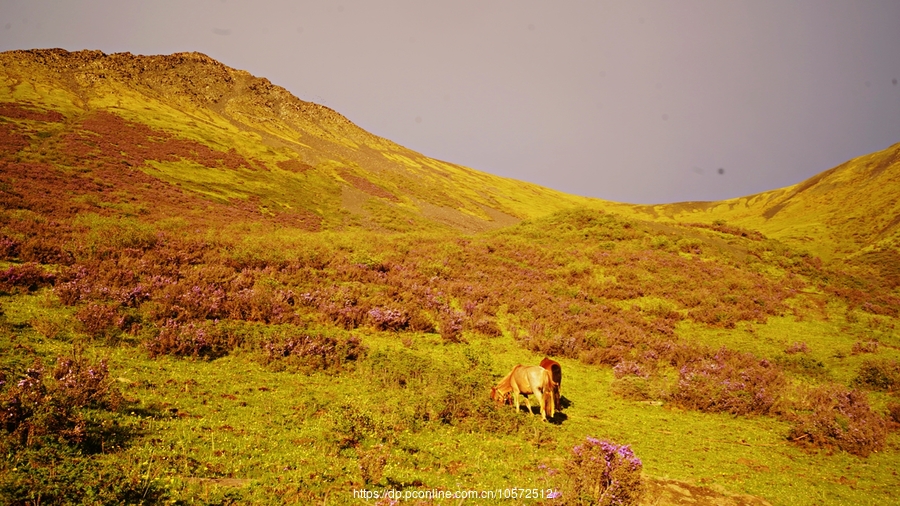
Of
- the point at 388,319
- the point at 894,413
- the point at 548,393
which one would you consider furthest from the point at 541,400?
the point at 894,413

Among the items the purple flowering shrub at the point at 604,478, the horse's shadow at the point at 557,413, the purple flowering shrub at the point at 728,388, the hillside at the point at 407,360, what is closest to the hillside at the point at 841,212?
the hillside at the point at 407,360

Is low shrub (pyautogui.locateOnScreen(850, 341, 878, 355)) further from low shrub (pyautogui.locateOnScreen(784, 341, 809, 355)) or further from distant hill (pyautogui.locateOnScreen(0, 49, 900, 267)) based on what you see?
distant hill (pyautogui.locateOnScreen(0, 49, 900, 267))

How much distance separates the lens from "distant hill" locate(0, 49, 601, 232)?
4306cm

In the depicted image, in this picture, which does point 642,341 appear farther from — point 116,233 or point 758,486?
point 116,233

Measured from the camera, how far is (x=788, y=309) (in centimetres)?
2289

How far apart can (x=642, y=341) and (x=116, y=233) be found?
23.5 m

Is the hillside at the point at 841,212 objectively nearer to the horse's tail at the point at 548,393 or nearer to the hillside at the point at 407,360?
A: the hillside at the point at 407,360

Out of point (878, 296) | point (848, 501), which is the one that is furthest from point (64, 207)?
point (878, 296)

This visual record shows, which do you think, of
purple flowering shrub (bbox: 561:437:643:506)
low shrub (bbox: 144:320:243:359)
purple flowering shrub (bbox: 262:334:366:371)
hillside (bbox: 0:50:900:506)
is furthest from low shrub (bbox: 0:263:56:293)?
purple flowering shrub (bbox: 561:437:643:506)

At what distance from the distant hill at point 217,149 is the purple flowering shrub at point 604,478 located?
33941mm

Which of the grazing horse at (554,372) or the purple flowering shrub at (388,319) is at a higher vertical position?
the grazing horse at (554,372)

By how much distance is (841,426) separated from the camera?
412 inches

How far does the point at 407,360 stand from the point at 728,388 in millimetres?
10686

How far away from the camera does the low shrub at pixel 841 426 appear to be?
10.1 metres
